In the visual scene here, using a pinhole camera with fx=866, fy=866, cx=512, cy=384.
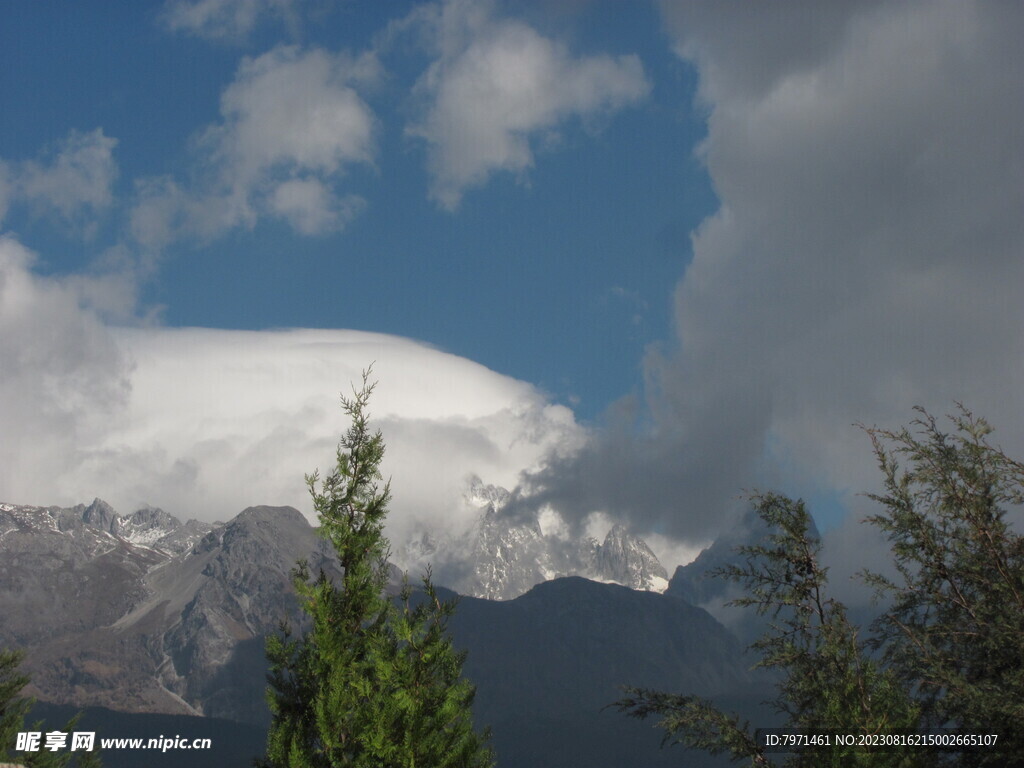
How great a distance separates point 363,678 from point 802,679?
11.3 meters

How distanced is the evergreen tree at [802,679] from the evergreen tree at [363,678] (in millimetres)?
5309

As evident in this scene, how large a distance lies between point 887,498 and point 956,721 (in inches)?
234

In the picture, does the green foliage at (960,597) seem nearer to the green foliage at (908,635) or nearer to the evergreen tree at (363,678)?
the green foliage at (908,635)

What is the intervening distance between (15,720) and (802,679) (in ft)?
148

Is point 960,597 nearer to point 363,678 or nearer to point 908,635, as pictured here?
point 908,635

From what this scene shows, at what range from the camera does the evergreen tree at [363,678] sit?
21.3 m

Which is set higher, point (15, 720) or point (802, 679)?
point (802, 679)

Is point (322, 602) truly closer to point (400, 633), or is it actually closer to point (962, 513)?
point (400, 633)

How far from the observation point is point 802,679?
73.5 ft

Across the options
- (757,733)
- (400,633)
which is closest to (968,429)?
(757,733)

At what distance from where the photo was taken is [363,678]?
21984mm

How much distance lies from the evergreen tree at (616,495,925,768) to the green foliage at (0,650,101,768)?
35.4 metres

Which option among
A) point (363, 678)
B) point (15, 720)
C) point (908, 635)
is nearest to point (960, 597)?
point (908, 635)

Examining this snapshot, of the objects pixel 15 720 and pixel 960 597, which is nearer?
pixel 960 597
